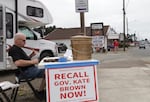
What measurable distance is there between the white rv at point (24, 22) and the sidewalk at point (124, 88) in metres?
3.56

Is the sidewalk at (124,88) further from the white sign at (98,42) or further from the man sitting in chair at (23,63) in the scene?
the white sign at (98,42)

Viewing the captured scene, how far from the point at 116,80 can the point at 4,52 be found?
13.2 feet

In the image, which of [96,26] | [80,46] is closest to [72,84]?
[80,46]

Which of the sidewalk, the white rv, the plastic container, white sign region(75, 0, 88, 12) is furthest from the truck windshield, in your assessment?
the plastic container

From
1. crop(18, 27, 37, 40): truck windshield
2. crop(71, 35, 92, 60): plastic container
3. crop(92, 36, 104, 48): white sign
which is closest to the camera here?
crop(71, 35, 92, 60): plastic container

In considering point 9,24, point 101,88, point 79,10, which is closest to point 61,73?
point 79,10

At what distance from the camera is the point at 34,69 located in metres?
7.80

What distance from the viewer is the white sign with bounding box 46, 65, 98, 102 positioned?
5977 millimetres

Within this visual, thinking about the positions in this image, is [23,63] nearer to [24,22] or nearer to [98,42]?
[24,22]

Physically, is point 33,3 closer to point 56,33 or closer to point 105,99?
point 105,99

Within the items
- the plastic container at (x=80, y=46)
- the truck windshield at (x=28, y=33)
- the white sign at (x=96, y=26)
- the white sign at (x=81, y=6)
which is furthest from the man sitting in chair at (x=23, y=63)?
the white sign at (x=96, y=26)

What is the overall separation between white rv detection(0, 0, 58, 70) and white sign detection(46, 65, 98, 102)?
23.6 ft

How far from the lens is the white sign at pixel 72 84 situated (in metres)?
5.98

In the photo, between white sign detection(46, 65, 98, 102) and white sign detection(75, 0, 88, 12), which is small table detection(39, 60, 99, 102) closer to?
white sign detection(46, 65, 98, 102)
